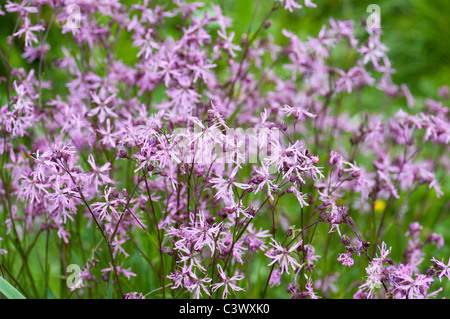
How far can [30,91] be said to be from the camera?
204 cm

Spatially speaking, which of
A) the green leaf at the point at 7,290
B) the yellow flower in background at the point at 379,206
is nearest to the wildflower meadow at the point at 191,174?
the green leaf at the point at 7,290

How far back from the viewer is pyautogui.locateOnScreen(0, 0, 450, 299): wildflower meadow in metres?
1.55

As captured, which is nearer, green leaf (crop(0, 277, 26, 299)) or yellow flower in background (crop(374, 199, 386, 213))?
green leaf (crop(0, 277, 26, 299))

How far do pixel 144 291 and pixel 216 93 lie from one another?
92 cm

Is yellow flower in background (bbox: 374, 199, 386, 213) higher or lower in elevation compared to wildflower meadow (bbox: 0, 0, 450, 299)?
lower

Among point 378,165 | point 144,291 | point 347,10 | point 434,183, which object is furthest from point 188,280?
point 347,10

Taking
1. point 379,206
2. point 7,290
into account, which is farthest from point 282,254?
point 379,206

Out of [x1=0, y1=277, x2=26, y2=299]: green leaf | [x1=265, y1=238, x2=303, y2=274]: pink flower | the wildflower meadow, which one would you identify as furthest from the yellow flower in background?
[x1=0, y1=277, x2=26, y2=299]: green leaf

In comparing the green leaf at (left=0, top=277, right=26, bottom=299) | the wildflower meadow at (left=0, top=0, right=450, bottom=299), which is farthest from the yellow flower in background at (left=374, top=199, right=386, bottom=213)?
the green leaf at (left=0, top=277, right=26, bottom=299)

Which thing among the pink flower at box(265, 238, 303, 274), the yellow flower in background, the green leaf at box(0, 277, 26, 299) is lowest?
the yellow flower in background

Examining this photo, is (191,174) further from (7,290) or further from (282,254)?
(7,290)

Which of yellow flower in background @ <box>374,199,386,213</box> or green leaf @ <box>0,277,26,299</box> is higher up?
green leaf @ <box>0,277,26,299</box>

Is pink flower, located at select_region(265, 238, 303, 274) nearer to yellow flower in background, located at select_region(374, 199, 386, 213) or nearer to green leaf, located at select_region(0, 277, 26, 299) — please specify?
green leaf, located at select_region(0, 277, 26, 299)

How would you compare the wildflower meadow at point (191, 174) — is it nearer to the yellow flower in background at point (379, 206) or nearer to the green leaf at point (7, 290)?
the green leaf at point (7, 290)
